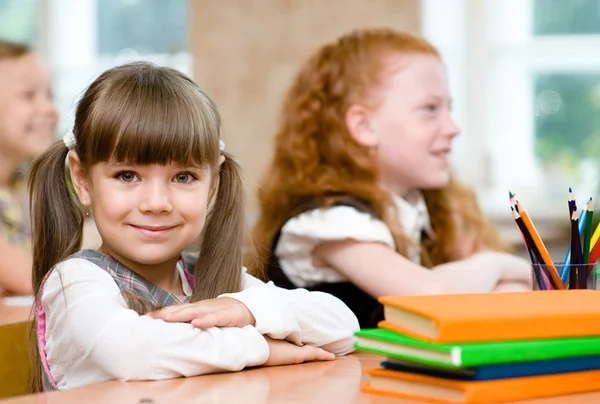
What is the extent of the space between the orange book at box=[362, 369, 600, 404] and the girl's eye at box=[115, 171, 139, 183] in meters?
0.44

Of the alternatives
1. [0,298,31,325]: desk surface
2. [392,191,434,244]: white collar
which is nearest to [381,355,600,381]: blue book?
[0,298,31,325]: desk surface

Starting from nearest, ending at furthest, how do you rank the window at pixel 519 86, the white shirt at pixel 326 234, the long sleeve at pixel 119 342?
the long sleeve at pixel 119 342 → the white shirt at pixel 326 234 → the window at pixel 519 86

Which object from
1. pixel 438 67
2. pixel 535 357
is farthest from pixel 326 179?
pixel 535 357

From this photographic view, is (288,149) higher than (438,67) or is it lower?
lower

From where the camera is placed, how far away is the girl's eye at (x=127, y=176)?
1202mm

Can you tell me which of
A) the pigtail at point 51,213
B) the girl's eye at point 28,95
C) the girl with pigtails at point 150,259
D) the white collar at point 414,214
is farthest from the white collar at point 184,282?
the girl's eye at point 28,95

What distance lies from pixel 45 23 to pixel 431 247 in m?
3.75

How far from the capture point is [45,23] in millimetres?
5176

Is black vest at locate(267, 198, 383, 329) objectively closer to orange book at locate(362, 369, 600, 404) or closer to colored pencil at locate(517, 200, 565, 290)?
colored pencil at locate(517, 200, 565, 290)

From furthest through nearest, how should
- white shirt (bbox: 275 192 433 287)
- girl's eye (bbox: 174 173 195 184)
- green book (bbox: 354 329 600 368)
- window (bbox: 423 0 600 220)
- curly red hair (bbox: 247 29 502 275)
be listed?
window (bbox: 423 0 600 220) < curly red hair (bbox: 247 29 502 275) < white shirt (bbox: 275 192 433 287) < girl's eye (bbox: 174 173 195 184) < green book (bbox: 354 329 600 368)

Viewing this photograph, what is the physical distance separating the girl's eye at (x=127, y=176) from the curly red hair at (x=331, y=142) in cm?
56

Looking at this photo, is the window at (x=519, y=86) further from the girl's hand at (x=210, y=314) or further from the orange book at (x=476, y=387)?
the orange book at (x=476, y=387)

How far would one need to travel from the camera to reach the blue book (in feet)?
2.80

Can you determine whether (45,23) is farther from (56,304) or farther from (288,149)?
(56,304)
